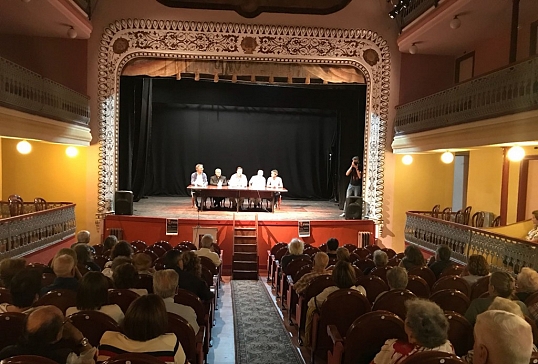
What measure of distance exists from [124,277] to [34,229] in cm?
455

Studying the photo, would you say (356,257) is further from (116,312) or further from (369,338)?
(116,312)

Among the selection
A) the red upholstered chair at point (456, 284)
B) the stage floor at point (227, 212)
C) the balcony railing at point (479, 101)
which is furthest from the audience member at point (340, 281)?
the stage floor at point (227, 212)

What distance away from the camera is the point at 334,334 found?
347 cm

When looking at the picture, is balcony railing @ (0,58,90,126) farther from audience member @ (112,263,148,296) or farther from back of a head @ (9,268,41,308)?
back of a head @ (9,268,41,308)

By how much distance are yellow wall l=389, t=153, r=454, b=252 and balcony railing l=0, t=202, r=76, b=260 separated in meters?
7.17

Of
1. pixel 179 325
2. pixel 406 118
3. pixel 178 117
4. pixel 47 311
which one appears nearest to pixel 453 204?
pixel 406 118

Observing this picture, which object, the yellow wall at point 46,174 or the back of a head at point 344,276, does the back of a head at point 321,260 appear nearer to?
the back of a head at point 344,276

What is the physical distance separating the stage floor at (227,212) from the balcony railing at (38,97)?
271 cm

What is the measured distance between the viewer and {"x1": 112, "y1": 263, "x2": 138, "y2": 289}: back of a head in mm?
3650

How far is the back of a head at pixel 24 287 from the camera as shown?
3096mm

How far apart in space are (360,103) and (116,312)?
11131 millimetres

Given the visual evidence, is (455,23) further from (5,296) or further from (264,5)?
(5,296)

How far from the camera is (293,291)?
534 centimetres

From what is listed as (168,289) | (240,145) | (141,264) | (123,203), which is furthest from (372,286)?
(240,145)
